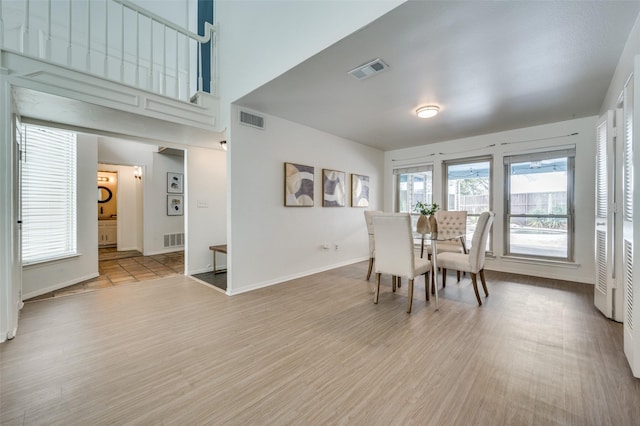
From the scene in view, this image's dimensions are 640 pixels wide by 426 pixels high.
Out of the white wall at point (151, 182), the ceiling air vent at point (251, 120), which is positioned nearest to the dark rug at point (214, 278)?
the ceiling air vent at point (251, 120)

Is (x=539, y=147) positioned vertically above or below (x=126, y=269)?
above

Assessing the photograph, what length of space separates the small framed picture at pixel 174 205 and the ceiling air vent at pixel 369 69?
597 cm

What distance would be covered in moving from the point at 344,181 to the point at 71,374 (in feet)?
14.2

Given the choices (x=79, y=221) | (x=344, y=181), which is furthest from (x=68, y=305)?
(x=344, y=181)

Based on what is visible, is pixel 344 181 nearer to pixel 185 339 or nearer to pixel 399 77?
pixel 399 77

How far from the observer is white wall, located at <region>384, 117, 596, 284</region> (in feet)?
13.0

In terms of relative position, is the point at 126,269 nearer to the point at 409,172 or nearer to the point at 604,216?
the point at 409,172

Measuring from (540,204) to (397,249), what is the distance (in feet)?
10.9

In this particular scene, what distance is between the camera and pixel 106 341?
219 cm

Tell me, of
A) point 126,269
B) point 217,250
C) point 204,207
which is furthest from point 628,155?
point 126,269

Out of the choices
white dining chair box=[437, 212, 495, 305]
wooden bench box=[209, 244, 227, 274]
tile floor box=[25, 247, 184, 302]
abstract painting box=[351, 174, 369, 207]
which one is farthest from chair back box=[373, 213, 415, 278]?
tile floor box=[25, 247, 184, 302]

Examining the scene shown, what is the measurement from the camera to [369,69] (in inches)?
102

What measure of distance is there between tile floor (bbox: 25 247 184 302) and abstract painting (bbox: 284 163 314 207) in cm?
239

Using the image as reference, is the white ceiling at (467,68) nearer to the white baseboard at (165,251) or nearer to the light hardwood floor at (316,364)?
the light hardwood floor at (316,364)
